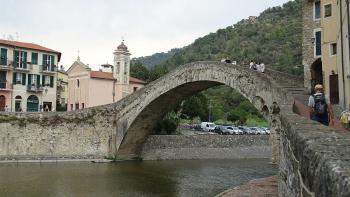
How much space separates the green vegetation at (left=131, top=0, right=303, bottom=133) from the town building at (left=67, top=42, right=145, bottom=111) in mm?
6521

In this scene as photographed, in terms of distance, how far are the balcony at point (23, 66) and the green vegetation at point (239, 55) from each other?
1425cm

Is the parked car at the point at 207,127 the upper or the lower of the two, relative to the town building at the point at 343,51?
lower

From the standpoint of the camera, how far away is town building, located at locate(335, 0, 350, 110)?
16875 mm

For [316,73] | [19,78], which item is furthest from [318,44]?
[19,78]

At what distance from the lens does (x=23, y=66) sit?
140ft

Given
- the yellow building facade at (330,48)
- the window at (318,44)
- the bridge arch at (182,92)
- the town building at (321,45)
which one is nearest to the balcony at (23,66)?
the bridge arch at (182,92)

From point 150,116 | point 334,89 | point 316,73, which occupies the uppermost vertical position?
point 316,73

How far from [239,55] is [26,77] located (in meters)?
54.2

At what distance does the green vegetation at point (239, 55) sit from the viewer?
5578cm

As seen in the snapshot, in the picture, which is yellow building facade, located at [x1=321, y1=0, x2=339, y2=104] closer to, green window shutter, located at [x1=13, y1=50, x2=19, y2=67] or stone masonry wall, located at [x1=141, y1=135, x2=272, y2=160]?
stone masonry wall, located at [x1=141, y1=135, x2=272, y2=160]

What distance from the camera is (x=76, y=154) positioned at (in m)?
34.8

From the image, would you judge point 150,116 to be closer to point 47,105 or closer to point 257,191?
point 47,105

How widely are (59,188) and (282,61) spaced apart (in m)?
62.1

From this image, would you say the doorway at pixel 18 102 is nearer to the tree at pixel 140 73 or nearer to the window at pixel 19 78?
the window at pixel 19 78
